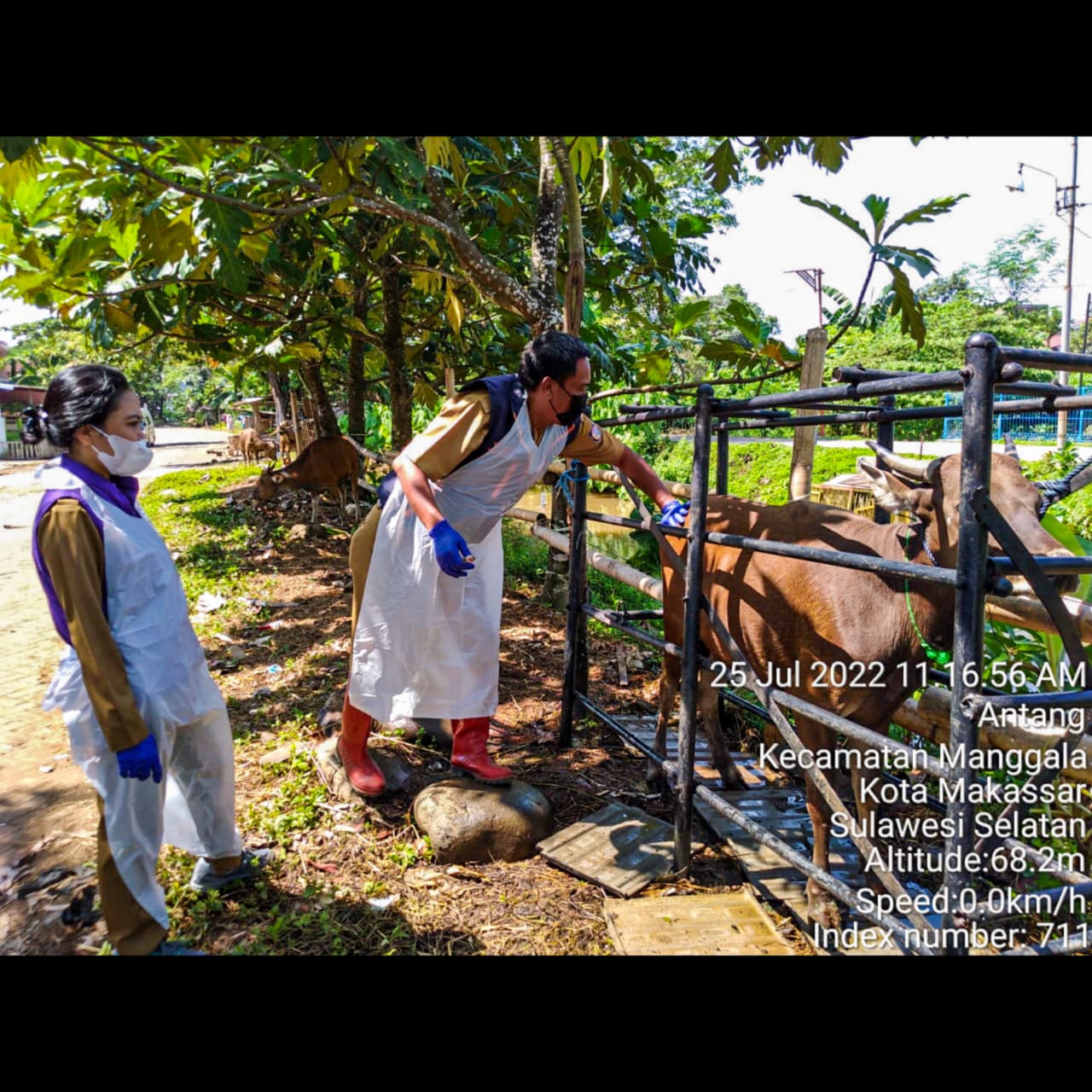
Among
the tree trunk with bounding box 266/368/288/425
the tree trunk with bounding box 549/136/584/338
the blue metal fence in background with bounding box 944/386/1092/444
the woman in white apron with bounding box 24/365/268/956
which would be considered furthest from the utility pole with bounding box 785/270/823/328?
the blue metal fence in background with bounding box 944/386/1092/444

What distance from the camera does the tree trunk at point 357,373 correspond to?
30.8 feet

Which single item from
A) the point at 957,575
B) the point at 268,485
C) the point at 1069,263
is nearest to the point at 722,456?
the point at 957,575

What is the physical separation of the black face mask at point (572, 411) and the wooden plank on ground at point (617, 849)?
1.85 metres

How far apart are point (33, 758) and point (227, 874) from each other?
2.28 meters

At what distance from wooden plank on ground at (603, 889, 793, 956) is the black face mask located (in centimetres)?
200

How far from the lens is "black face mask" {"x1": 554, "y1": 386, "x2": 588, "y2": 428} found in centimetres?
329

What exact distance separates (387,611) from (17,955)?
1799 millimetres

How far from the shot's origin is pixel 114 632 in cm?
250

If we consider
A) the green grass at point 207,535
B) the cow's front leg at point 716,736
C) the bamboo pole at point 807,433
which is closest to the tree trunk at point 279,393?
the green grass at point 207,535

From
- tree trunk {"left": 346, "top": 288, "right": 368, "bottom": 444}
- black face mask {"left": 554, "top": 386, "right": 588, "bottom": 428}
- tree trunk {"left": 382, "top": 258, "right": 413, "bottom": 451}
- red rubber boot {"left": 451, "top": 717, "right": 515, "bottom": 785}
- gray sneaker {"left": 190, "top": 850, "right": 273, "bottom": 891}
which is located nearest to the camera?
gray sneaker {"left": 190, "top": 850, "right": 273, "bottom": 891}

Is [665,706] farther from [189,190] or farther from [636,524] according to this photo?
[189,190]

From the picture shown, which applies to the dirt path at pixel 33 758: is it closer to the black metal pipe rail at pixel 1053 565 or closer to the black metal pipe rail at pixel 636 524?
the black metal pipe rail at pixel 636 524

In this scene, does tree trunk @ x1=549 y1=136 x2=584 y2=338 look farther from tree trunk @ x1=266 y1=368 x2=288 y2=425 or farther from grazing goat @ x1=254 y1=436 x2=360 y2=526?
tree trunk @ x1=266 y1=368 x2=288 y2=425

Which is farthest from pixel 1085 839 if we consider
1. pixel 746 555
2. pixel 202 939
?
pixel 202 939
